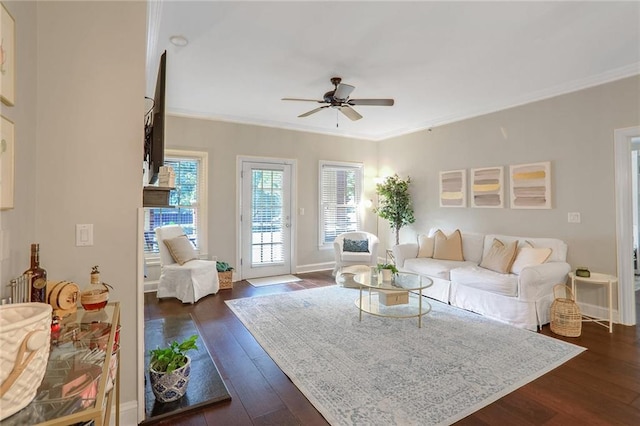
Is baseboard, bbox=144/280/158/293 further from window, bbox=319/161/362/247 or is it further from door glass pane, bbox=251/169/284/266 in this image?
window, bbox=319/161/362/247

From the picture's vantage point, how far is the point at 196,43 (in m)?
2.87

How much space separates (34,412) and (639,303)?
6053mm

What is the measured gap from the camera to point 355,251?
18.4 ft

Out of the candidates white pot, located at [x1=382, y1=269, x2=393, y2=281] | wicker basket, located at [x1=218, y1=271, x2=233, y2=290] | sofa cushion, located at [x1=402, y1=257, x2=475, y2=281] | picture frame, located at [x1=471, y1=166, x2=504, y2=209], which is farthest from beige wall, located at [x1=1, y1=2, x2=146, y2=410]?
picture frame, located at [x1=471, y1=166, x2=504, y2=209]

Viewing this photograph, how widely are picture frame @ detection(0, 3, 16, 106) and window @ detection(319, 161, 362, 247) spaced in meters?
5.03

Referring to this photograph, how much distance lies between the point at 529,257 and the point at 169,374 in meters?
3.88

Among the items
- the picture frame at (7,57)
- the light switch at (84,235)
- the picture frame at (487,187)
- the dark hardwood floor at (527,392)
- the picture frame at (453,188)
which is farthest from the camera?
the picture frame at (453,188)

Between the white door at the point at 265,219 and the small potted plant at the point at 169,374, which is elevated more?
the white door at the point at 265,219

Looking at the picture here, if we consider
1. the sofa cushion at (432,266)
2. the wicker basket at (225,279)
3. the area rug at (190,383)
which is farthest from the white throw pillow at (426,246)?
the area rug at (190,383)

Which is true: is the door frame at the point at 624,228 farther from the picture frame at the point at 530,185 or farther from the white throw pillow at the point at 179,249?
the white throw pillow at the point at 179,249

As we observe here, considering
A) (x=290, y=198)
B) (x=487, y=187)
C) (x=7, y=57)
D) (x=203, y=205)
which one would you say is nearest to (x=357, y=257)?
(x=290, y=198)

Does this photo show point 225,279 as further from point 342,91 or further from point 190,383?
point 342,91

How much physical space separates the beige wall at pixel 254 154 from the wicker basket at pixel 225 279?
0.47 meters

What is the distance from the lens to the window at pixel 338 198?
628 centimetres
